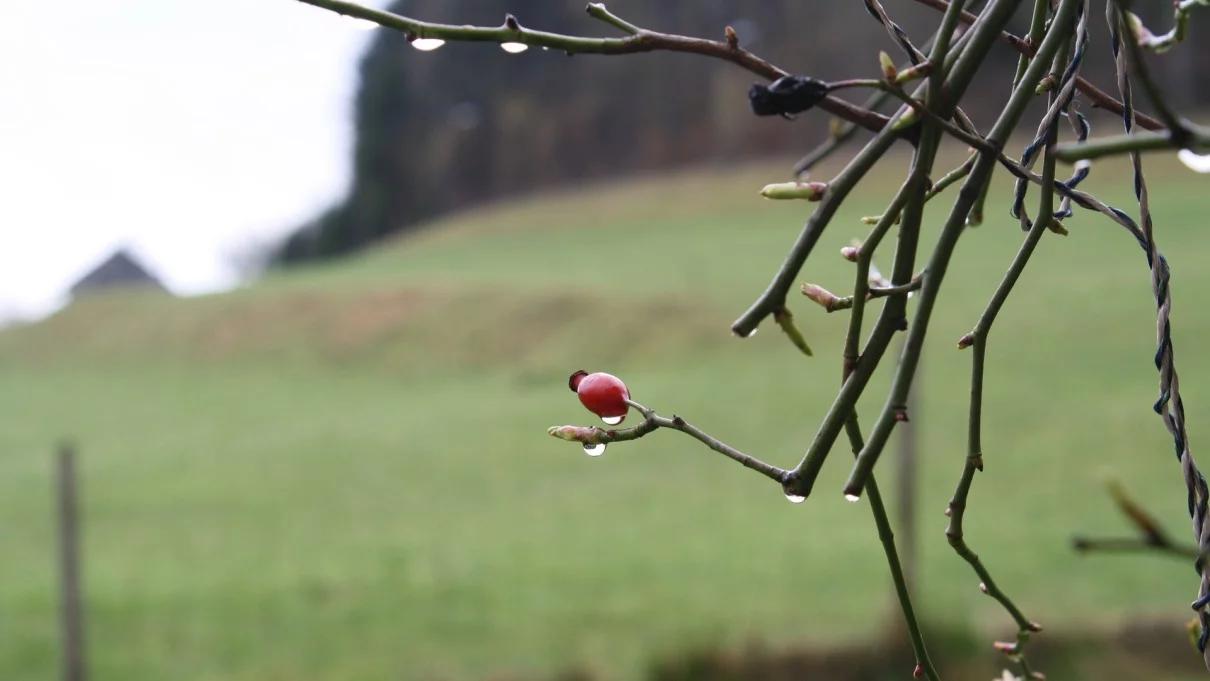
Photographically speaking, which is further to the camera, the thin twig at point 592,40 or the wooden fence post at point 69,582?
the wooden fence post at point 69,582

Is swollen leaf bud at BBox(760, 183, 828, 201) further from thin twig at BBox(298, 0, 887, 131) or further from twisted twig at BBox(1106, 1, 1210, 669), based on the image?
twisted twig at BBox(1106, 1, 1210, 669)

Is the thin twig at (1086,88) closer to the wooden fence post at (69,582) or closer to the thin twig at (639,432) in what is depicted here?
the thin twig at (639,432)

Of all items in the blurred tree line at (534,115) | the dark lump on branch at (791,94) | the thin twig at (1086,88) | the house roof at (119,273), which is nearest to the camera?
the dark lump on branch at (791,94)

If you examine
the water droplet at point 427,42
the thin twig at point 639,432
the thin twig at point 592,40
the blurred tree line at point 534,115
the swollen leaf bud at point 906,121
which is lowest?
the blurred tree line at point 534,115

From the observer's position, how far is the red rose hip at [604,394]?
1.57 feet

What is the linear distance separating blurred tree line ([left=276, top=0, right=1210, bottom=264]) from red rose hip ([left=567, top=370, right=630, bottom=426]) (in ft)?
70.7

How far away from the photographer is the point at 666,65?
2502 cm

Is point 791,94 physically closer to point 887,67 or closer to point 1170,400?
point 887,67

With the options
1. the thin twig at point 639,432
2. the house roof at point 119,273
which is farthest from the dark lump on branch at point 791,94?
the house roof at point 119,273

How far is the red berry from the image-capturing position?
1.57ft

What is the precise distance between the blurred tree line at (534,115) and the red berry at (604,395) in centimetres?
2154

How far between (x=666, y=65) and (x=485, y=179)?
6208 millimetres

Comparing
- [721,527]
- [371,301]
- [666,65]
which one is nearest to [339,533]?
[721,527]

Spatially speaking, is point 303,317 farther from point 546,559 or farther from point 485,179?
point 485,179
